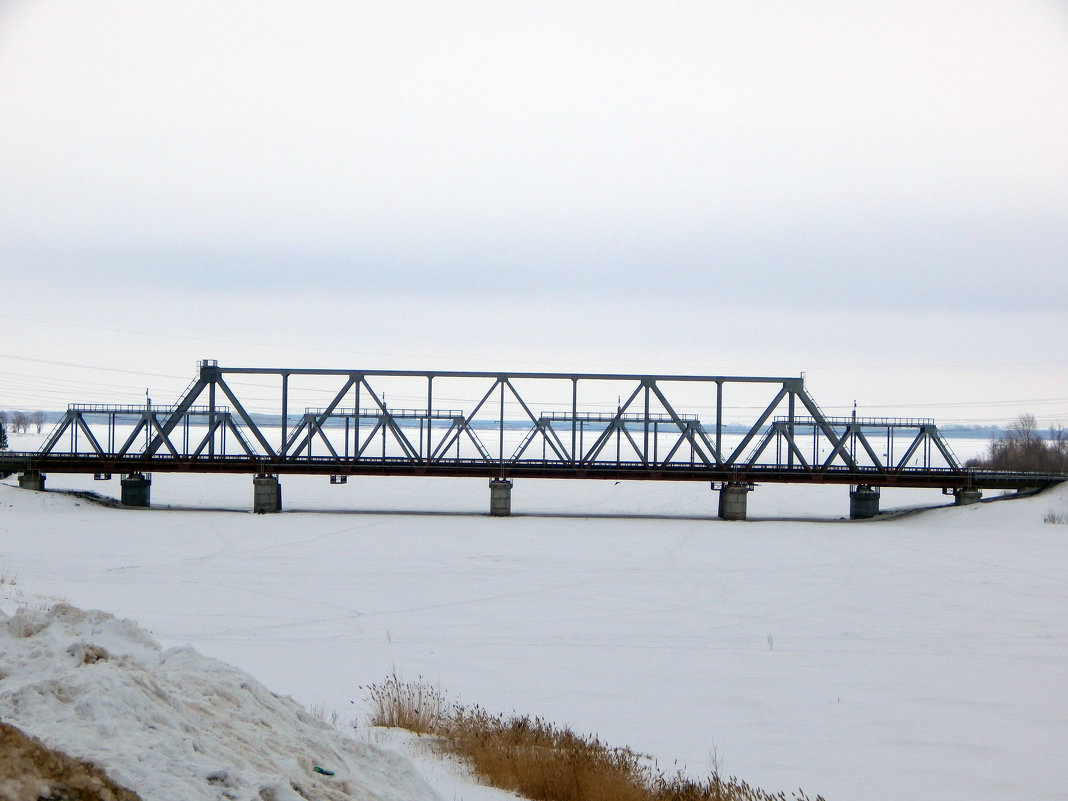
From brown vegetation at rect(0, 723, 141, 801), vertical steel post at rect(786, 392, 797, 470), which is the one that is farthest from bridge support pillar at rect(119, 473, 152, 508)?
brown vegetation at rect(0, 723, 141, 801)

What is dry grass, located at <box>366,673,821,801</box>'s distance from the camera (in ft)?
32.5

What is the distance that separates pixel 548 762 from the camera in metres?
10.4

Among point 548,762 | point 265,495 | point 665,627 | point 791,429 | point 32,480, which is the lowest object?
point 665,627

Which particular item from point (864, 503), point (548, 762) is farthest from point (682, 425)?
point (548, 762)

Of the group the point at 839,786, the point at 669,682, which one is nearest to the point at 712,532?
the point at 669,682

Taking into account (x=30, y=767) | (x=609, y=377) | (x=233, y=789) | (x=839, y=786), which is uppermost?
(x=609, y=377)

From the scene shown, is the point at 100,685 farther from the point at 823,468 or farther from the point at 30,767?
the point at 823,468

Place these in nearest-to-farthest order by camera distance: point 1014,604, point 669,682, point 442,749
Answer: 1. point 442,749
2. point 669,682
3. point 1014,604

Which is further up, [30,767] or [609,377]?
[609,377]

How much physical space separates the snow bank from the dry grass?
4.89 feet

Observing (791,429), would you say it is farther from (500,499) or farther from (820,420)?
(500,499)

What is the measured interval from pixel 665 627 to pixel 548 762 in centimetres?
1311

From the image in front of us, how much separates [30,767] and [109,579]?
2454cm

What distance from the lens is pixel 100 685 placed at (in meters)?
7.79
